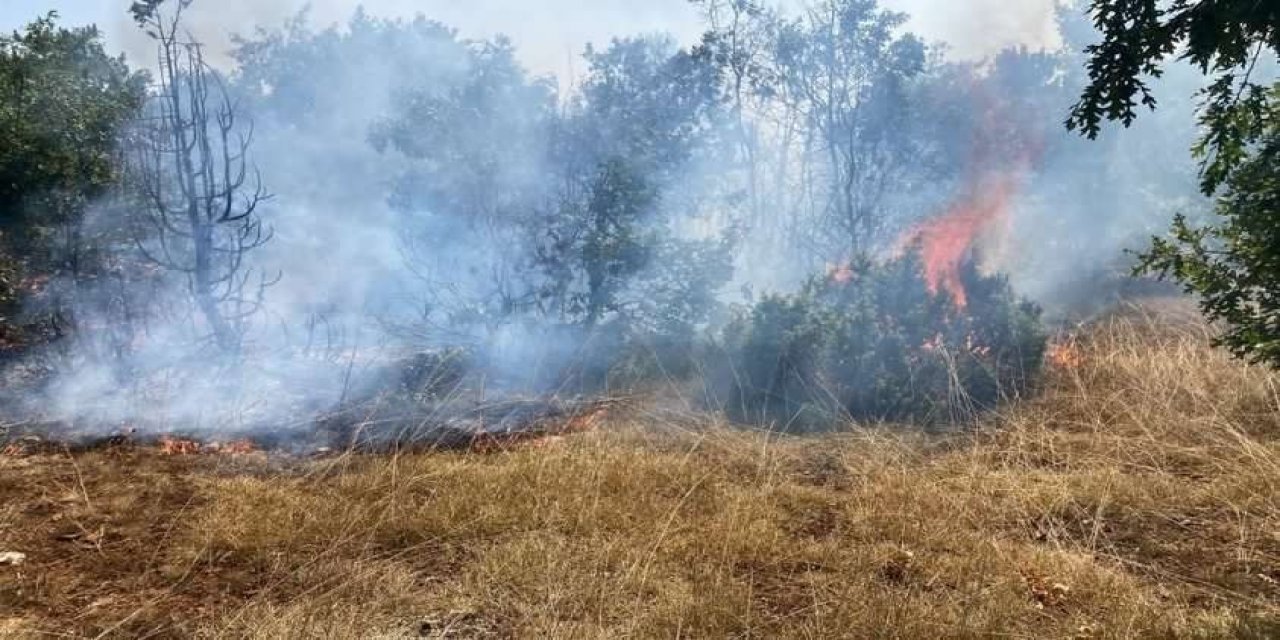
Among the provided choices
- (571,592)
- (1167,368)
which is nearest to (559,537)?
(571,592)

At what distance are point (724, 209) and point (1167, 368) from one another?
8964mm

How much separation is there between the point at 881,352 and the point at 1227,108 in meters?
5.24

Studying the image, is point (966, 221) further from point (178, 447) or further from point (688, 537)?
point (178, 447)

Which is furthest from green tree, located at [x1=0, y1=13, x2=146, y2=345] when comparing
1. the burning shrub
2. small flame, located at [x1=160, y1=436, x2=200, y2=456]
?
the burning shrub

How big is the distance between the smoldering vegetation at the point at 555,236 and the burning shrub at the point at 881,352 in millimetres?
35

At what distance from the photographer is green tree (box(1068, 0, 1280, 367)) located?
2.85m

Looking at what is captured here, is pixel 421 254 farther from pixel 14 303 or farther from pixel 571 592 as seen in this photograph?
pixel 571 592

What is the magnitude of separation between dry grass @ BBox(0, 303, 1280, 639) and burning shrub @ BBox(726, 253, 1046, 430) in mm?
1064

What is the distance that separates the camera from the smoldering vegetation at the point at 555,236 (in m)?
8.09

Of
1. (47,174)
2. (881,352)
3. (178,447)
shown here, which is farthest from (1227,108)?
(47,174)

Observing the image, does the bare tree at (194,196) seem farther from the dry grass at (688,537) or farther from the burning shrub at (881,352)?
the burning shrub at (881,352)

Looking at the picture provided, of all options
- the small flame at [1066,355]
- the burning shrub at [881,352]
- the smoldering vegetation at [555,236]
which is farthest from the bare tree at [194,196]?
the small flame at [1066,355]

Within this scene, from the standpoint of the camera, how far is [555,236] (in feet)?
34.7

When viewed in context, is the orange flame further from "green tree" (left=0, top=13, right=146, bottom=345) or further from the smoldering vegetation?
"green tree" (left=0, top=13, right=146, bottom=345)
